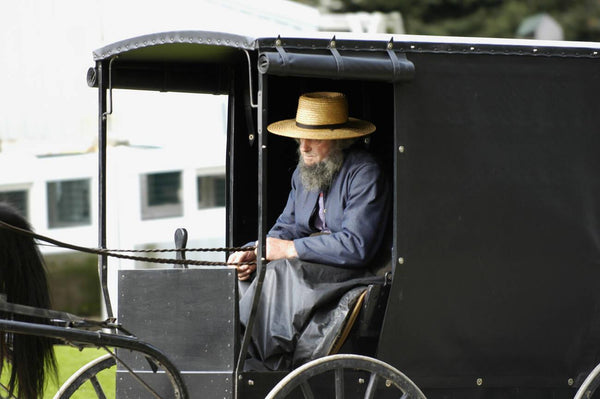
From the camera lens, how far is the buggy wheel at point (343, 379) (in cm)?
417

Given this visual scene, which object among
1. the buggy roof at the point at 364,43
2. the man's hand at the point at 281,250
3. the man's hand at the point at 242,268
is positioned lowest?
the man's hand at the point at 242,268

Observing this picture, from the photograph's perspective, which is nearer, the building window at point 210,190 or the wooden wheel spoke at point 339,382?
the wooden wheel spoke at point 339,382

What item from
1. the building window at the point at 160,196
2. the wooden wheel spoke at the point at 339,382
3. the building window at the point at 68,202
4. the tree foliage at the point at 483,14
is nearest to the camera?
the wooden wheel spoke at the point at 339,382

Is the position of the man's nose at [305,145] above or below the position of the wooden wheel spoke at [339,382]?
above

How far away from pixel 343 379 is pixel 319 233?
0.88 metres

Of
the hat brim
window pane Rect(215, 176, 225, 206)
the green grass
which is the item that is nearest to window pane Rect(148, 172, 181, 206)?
window pane Rect(215, 176, 225, 206)

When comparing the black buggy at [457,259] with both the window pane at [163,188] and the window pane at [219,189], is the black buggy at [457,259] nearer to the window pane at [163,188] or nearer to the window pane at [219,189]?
the window pane at [163,188]

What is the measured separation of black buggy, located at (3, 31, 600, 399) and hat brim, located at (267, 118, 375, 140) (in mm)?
539

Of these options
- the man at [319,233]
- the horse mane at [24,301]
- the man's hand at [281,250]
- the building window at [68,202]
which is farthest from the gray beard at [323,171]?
the building window at [68,202]

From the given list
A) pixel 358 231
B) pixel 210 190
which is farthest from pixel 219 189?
pixel 358 231

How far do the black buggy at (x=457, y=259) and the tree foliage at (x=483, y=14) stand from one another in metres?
18.2

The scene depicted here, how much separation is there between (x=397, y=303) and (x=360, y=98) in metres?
1.56

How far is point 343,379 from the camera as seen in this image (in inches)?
170

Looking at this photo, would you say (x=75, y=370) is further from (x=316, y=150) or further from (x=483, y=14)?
(x=483, y=14)
